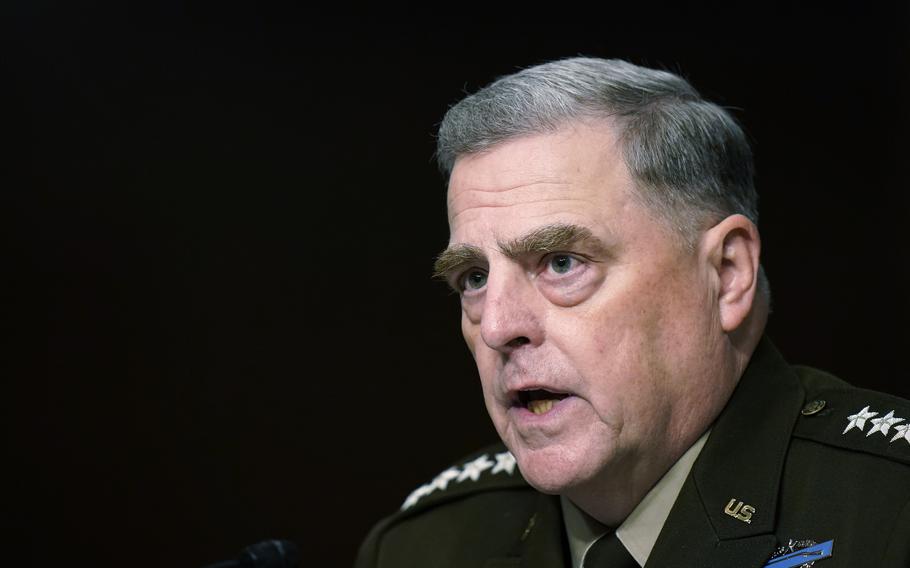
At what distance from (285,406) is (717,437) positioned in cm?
193

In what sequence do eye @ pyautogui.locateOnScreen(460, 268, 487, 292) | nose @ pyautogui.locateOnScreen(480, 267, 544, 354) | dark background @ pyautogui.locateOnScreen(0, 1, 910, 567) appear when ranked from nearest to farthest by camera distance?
nose @ pyautogui.locateOnScreen(480, 267, 544, 354) → eye @ pyautogui.locateOnScreen(460, 268, 487, 292) → dark background @ pyautogui.locateOnScreen(0, 1, 910, 567)

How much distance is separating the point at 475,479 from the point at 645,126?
0.99 meters

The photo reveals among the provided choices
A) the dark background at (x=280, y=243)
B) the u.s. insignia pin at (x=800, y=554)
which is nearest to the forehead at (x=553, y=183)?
the u.s. insignia pin at (x=800, y=554)

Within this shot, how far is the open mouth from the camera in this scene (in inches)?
83.8

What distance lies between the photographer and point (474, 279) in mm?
2326

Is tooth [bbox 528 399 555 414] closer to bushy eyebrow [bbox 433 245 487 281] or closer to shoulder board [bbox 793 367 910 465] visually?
bushy eyebrow [bbox 433 245 487 281]

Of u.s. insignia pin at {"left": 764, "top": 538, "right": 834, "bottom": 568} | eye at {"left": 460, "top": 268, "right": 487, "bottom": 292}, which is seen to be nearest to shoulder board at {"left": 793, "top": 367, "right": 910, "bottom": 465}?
u.s. insignia pin at {"left": 764, "top": 538, "right": 834, "bottom": 568}

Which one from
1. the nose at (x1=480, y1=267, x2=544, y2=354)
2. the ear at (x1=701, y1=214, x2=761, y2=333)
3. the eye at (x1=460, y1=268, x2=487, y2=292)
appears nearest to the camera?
the nose at (x1=480, y1=267, x2=544, y2=354)

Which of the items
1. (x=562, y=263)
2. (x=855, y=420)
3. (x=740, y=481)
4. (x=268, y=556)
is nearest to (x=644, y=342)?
(x=562, y=263)

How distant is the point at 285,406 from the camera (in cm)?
384

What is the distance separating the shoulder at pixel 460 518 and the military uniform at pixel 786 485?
10 centimetres

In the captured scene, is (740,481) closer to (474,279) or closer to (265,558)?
(474,279)

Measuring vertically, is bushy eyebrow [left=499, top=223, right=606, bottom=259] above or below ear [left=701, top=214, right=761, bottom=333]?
above

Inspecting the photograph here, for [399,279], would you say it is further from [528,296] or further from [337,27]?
[528,296]
